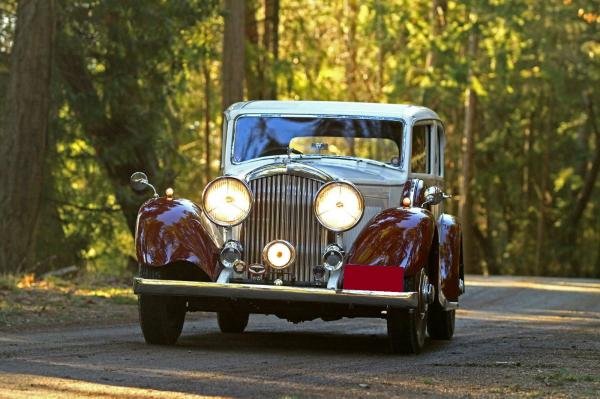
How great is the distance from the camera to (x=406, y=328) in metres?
10.2

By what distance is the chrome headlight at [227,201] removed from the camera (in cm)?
1026

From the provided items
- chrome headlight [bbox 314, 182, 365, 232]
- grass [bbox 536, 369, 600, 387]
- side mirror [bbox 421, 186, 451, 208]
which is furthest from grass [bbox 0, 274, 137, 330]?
grass [bbox 536, 369, 600, 387]

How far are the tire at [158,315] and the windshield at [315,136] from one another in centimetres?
173

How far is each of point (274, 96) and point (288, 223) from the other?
21.0 meters

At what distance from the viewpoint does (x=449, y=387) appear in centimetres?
809

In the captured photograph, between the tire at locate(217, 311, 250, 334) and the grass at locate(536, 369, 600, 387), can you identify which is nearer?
the grass at locate(536, 369, 600, 387)

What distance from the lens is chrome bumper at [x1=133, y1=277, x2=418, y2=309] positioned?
968 cm

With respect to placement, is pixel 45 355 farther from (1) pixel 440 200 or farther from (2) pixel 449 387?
(1) pixel 440 200

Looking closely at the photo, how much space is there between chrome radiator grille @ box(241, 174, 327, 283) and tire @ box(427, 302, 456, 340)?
2234 millimetres

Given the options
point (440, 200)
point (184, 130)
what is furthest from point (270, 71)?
point (440, 200)

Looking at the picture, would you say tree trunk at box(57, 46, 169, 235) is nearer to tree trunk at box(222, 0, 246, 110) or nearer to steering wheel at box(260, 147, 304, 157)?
tree trunk at box(222, 0, 246, 110)

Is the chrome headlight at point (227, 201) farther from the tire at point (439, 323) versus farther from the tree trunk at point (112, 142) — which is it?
the tree trunk at point (112, 142)

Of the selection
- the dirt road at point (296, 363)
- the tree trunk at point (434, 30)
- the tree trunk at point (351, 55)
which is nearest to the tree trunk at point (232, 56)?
the dirt road at point (296, 363)

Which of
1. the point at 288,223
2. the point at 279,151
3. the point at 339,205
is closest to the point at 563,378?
the point at 339,205
